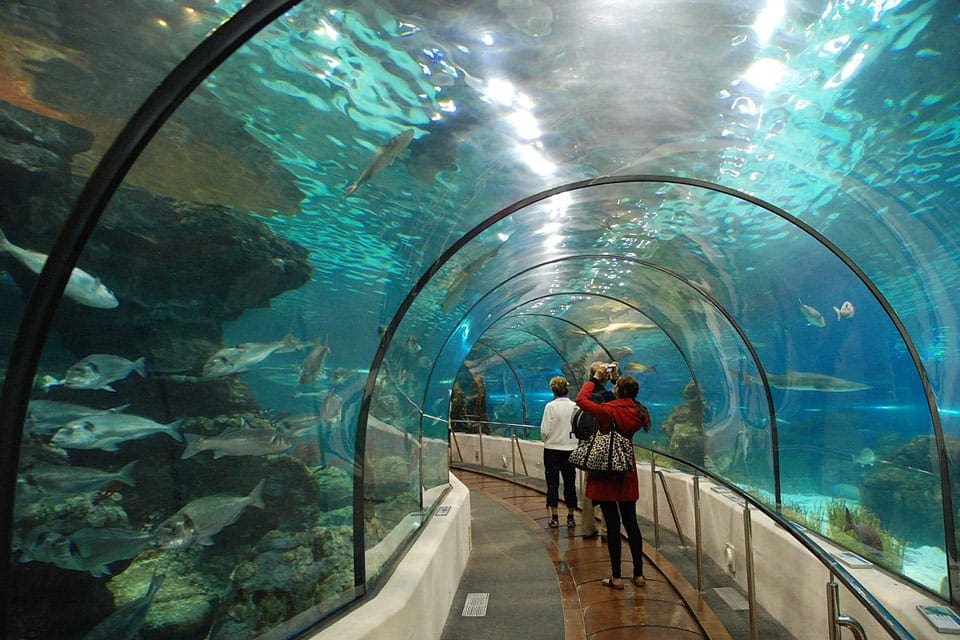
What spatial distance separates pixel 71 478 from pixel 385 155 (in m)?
2.71

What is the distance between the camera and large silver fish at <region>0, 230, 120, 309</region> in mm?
2334

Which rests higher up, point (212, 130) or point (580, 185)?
point (580, 185)

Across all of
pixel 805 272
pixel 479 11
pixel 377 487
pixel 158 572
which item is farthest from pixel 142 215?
pixel 805 272

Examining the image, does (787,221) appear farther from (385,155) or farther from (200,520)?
(200,520)

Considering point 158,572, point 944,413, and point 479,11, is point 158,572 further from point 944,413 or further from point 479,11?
point 944,413

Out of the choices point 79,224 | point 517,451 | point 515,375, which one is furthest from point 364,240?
point 515,375

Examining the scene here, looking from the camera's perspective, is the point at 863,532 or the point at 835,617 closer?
the point at 835,617

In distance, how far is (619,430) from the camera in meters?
5.73

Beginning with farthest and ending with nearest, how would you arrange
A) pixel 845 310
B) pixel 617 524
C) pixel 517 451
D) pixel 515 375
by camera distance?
pixel 515 375 < pixel 517 451 < pixel 845 310 < pixel 617 524

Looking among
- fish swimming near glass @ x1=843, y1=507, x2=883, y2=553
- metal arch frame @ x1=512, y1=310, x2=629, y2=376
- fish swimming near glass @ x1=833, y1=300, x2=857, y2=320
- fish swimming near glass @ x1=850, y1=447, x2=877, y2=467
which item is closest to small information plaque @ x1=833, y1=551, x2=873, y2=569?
fish swimming near glass @ x1=843, y1=507, x2=883, y2=553

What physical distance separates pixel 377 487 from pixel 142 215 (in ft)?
9.49

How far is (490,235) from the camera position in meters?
6.85

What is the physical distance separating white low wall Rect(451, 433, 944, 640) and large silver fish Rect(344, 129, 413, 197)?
3862 mm

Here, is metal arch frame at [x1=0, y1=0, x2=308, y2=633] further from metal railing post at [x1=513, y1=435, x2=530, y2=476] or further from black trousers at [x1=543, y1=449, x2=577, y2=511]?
metal railing post at [x1=513, y1=435, x2=530, y2=476]
